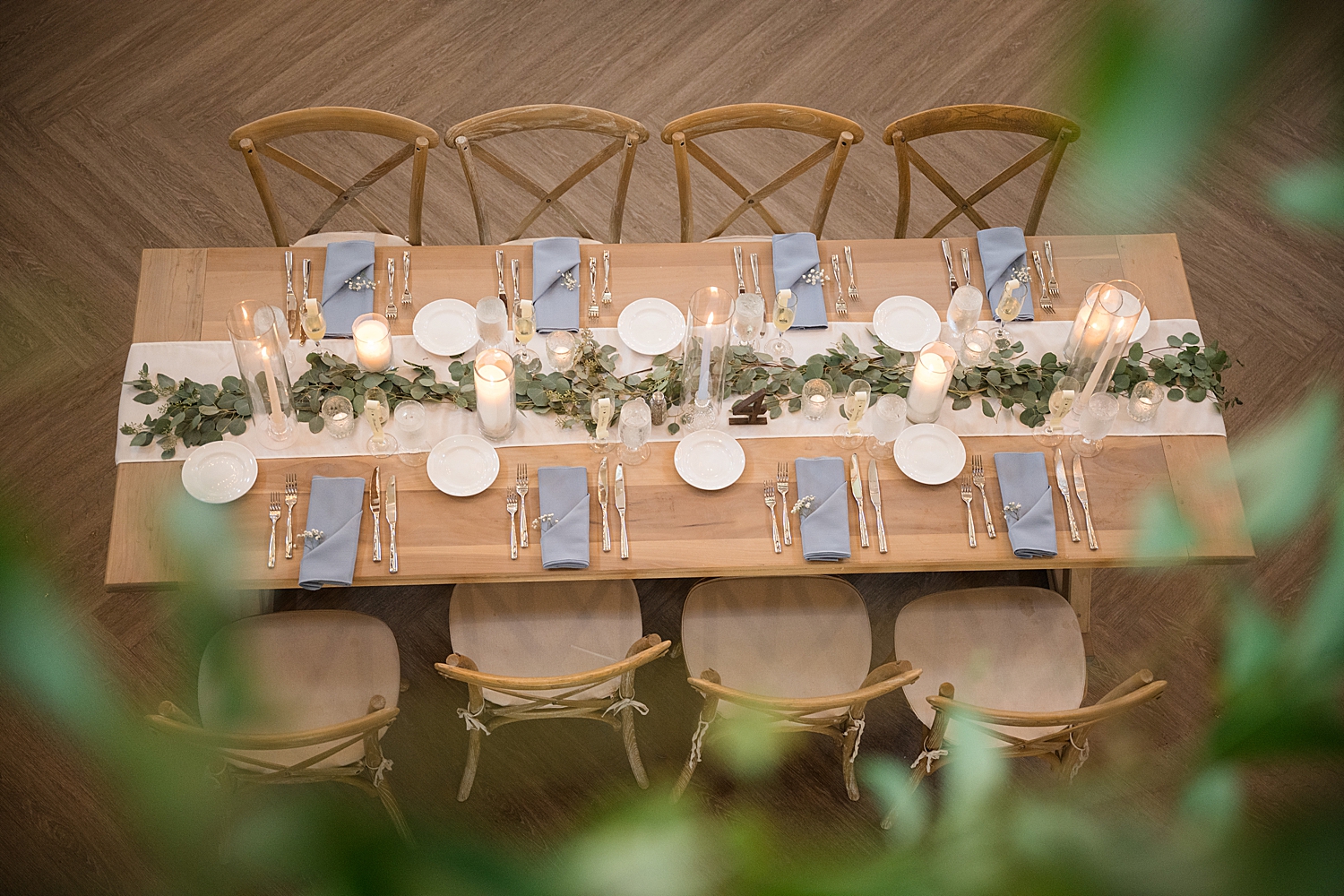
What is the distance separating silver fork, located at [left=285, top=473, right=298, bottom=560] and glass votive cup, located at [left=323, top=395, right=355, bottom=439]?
159 mm

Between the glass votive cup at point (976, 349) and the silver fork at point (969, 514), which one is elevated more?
the glass votive cup at point (976, 349)

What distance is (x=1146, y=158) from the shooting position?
0.36 meters

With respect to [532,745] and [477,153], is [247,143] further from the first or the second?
[532,745]

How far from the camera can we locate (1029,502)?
275 centimetres

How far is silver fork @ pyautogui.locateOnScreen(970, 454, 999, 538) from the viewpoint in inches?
107

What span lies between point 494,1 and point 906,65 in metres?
1.92

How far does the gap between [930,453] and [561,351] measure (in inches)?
41.7

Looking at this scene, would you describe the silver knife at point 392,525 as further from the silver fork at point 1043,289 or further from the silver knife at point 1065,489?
the silver fork at point 1043,289

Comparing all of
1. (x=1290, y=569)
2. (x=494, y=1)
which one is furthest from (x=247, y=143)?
(x=1290, y=569)

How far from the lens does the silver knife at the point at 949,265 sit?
3.09 m

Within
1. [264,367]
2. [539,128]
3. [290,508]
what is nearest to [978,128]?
[539,128]

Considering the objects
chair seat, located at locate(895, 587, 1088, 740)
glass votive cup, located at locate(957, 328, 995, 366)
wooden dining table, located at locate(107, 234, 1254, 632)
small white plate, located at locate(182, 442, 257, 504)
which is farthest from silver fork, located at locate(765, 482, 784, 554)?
small white plate, located at locate(182, 442, 257, 504)

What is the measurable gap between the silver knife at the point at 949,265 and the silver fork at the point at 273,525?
6.51 ft

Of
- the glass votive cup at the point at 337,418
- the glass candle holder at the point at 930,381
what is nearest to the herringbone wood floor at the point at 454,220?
the glass votive cup at the point at 337,418
